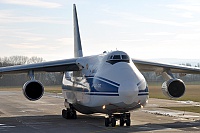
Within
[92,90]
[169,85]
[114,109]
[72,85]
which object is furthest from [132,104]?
[72,85]

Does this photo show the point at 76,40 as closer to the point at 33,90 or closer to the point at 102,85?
the point at 33,90

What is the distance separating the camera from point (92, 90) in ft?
71.8

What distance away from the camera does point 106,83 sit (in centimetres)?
2072

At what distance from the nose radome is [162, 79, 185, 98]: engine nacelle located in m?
5.06

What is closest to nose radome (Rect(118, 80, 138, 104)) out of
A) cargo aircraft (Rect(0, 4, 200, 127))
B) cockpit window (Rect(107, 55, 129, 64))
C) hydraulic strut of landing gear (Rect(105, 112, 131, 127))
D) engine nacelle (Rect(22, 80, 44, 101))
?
cargo aircraft (Rect(0, 4, 200, 127))

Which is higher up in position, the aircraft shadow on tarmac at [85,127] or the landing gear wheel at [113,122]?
the landing gear wheel at [113,122]

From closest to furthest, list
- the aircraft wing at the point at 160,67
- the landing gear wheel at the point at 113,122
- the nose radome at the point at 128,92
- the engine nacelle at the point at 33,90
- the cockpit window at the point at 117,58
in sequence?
the nose radome at the point at 128,92 → the landing gear wheel at the point at 113,122 → the cockpit window at the point at 117,58 → the engine nacelle at the point at 33,90 → the aircraft wing at the point at 160,67

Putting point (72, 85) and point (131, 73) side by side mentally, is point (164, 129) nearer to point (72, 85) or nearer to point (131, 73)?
point (131, 73)

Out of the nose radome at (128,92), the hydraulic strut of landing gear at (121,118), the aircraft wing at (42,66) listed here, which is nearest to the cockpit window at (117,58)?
the nose radome at (128,92)

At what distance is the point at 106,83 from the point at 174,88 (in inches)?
210

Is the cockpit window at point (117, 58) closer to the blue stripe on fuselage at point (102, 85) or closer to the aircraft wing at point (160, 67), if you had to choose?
the blue stripe on fuselage at point (102, 85)

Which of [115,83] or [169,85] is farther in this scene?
[169,85]

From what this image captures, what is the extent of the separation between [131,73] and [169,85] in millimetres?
4545

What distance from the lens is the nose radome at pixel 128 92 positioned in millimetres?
19594
